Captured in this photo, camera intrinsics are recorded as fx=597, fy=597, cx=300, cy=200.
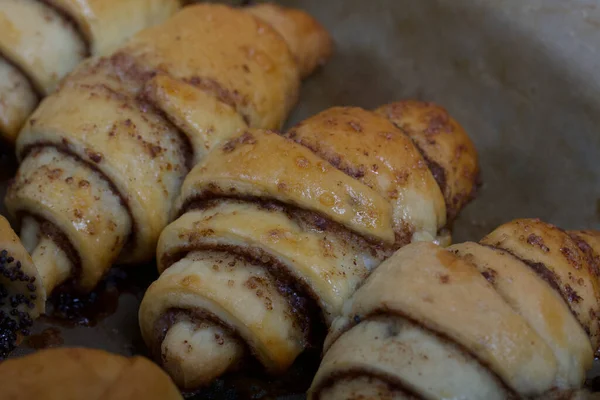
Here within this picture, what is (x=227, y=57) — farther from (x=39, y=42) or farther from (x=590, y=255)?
(x=590, y=255)

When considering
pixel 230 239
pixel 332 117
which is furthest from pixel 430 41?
pixel 230 239

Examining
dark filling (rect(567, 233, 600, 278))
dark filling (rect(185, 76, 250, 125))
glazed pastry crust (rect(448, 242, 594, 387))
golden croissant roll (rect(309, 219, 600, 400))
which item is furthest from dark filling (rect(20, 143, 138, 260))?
dark filling (rect(567, 233, 600, 278))

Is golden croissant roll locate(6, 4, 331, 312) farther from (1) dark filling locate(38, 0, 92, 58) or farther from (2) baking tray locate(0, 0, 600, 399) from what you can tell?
(2) baking tray locate(0, 0, 600, 399)

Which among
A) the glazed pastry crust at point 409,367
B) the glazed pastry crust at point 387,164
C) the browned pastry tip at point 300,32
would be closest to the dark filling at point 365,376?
the glazed pastry crust at point 409,367

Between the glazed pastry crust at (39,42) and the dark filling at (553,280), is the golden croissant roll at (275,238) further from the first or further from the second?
the glazed pastry crust at (39,42)

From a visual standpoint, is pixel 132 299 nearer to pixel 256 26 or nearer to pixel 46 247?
→ pixel 46 247

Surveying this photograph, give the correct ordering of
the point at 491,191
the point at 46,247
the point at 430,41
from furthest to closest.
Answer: the point at 430,41
the point at 491,191
the point at 46,247

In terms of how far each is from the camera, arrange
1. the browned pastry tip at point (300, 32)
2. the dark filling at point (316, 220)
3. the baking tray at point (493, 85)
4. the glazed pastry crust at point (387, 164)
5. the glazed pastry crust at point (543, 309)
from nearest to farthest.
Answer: the glazed pastry crust at point (543, 309), the dark filling at point (316, 220), the glazed pastry crust at point (387, 164), the baking tray at point (493, 85), the browned pastry tip at point (300, 32)
